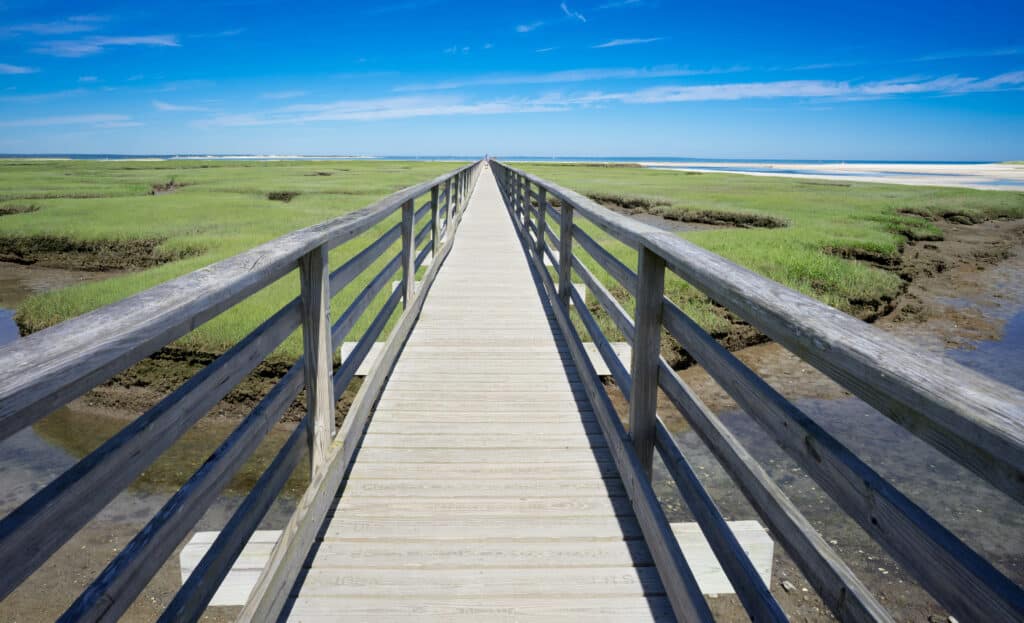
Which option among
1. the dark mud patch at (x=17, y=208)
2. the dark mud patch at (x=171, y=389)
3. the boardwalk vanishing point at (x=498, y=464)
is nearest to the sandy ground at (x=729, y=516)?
the dark mud patch at (x=171, y=389)

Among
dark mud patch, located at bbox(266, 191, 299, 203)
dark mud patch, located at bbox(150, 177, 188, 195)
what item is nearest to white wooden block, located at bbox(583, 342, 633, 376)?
dark mud patch, located at bbox(266, 191, 299, 203)

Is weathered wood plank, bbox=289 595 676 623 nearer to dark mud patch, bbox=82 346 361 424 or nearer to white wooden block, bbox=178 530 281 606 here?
white wooden block, bbox=178 530 281 606

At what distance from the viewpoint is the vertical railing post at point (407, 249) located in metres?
5.12

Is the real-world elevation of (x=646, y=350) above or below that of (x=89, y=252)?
above

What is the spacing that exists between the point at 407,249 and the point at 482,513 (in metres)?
3.13

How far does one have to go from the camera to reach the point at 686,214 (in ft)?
73.9

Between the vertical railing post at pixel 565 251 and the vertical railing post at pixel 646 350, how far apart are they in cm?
273

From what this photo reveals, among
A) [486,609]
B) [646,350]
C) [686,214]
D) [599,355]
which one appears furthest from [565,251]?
[686,214]

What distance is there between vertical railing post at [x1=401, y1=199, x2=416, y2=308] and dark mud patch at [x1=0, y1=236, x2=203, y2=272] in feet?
32.0

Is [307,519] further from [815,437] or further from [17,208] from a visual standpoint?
[17,208]

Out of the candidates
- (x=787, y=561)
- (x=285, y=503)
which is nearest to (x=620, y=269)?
(x=787, y=561)

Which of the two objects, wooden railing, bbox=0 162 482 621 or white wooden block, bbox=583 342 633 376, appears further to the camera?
white wooden block, bbox=583 342 633 376

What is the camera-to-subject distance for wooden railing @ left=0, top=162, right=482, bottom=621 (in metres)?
1.00

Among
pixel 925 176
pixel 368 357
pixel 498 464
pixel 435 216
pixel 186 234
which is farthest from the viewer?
pixel 925 176
